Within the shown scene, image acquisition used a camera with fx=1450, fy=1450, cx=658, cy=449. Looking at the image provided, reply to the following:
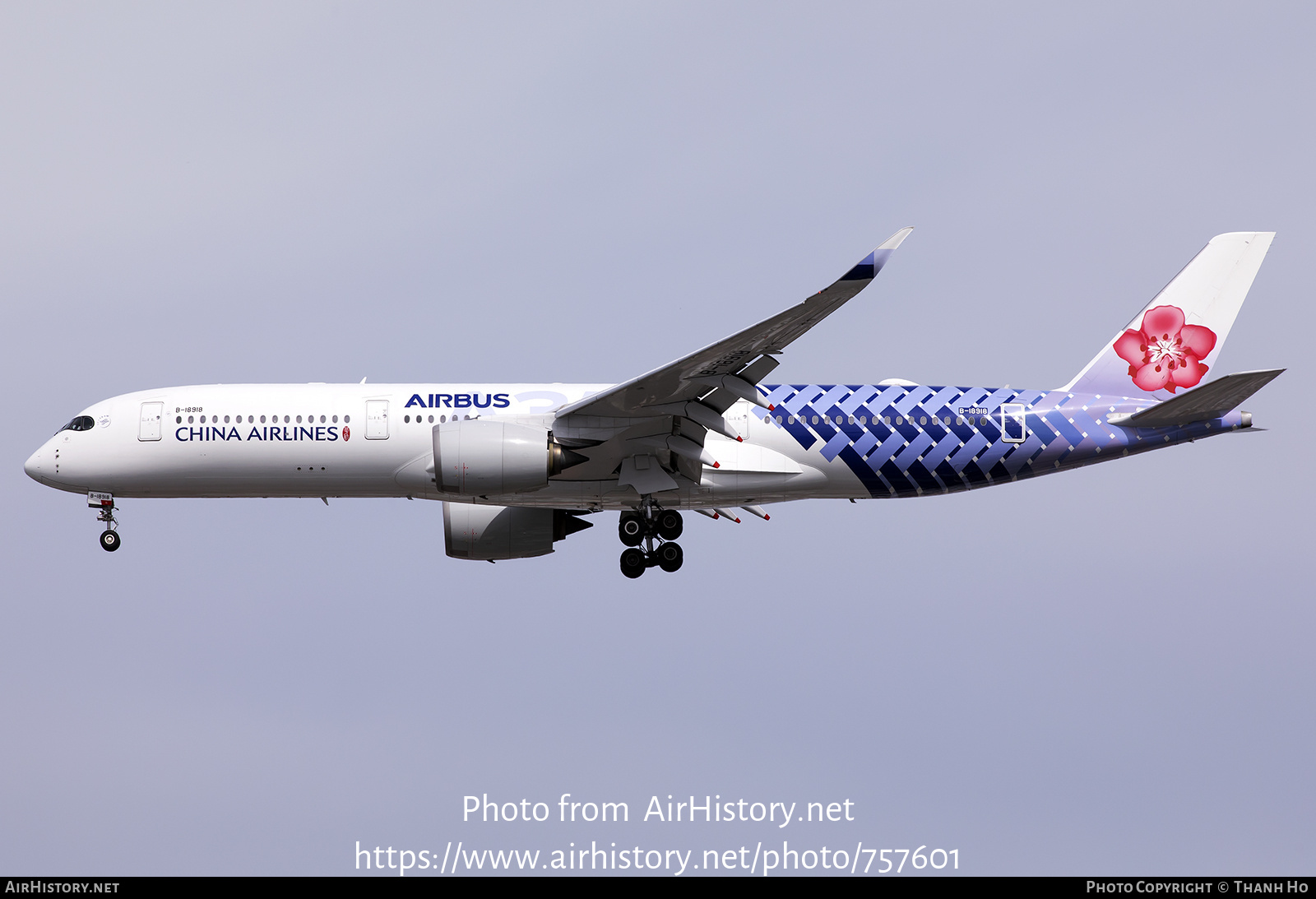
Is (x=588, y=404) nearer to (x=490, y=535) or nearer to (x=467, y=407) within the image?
(x=467, y=407)

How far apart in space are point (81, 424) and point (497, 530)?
29.3 feet

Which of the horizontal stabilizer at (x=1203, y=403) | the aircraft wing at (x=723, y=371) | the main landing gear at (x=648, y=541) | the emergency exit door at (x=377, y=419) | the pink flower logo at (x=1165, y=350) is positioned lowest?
the main landing gear at (x=648, y=541)

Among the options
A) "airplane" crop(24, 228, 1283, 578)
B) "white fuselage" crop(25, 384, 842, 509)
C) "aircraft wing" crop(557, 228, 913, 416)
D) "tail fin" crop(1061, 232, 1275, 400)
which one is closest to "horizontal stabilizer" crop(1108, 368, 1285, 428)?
"airplane" crop(24, 228, 1283, 578)

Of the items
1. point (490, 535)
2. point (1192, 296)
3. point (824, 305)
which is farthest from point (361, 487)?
point (1192, 296)

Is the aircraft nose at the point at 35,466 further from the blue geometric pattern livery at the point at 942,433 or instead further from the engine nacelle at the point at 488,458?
the blue geometric pattern livery at the point at 942,433

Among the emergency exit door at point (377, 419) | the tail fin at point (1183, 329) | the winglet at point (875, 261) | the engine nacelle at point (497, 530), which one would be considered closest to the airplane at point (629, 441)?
the emergency exit door at point (377, 419)

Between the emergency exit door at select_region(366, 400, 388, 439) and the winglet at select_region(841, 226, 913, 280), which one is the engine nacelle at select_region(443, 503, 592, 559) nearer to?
the emergency exit door at select_region(366, 400, 388, 439)

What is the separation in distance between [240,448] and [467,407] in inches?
180

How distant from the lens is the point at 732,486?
29.0 meters

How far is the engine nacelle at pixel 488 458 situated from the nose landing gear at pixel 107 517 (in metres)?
7.66

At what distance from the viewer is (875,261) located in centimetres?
2233

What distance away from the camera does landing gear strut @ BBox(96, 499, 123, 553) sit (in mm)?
30031

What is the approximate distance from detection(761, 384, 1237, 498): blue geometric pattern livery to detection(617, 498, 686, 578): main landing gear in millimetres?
3000

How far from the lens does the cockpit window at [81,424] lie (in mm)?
29952
